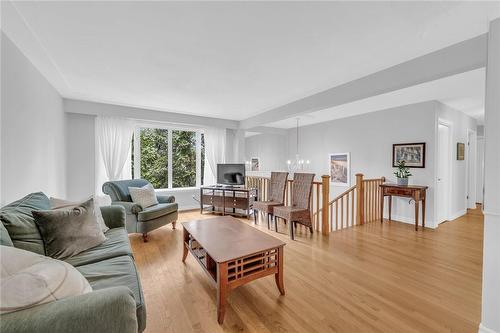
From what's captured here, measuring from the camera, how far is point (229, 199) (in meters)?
4.81

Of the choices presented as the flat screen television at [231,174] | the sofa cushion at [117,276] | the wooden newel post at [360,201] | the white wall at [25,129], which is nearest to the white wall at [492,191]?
the sofa cushion at [117,276]

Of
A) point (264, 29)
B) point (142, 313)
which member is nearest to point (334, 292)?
point (142, 313)

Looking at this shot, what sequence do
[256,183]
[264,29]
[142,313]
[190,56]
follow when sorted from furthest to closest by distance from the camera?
[256,183]
[190,56]
[264,29]
[142,313]

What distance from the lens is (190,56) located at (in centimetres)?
230

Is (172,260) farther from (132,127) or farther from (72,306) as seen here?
(132,127)

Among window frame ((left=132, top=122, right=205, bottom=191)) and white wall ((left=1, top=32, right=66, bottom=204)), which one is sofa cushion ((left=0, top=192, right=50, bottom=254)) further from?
window frame ((left=132, top=122, right=205, bottom=191))

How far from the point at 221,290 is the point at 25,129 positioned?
2.59m

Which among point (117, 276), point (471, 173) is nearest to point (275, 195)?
point (117, 276)

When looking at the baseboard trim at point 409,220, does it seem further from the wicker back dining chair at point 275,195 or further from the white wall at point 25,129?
the white wall at point 25,129

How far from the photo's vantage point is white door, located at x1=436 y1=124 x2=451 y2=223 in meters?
4.27

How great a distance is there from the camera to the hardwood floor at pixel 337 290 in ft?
5.43

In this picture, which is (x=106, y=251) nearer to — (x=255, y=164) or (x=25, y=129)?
(x=25, y=129)

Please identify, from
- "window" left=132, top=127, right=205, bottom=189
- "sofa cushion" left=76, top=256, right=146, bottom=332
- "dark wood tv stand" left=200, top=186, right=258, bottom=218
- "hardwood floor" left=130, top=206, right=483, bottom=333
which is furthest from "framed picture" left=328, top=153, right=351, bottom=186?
"sofa cushion" left=76, top=256, right=146, bottom=332

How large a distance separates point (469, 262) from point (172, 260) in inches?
144
